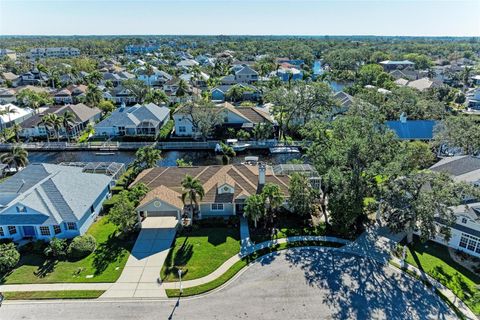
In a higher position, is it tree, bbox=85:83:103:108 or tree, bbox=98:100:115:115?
tree, bbox=85:83:103:108

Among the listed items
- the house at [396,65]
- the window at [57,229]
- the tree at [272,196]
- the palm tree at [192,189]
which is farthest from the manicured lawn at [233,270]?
the house at [396,65]

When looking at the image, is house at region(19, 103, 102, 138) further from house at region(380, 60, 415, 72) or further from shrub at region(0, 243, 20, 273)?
house at region(380, 60, 415, 72)

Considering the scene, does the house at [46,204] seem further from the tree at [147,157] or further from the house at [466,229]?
the house at [466,229]

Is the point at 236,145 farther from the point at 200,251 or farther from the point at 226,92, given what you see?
the point at 226,92

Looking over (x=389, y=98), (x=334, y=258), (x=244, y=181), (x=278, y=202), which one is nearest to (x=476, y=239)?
(x=334, y=258)

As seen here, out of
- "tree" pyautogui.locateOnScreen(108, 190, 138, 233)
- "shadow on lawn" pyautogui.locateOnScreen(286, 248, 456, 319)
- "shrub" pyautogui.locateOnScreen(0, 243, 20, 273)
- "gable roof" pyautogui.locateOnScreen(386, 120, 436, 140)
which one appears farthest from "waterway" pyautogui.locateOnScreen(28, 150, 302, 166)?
"shadow on lawn" pyautogui.locateOnScreen(286, 248, 456, 319)

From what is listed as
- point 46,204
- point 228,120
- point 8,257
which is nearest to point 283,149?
point 228,120

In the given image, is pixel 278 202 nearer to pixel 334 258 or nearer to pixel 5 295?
pixel 334 258
